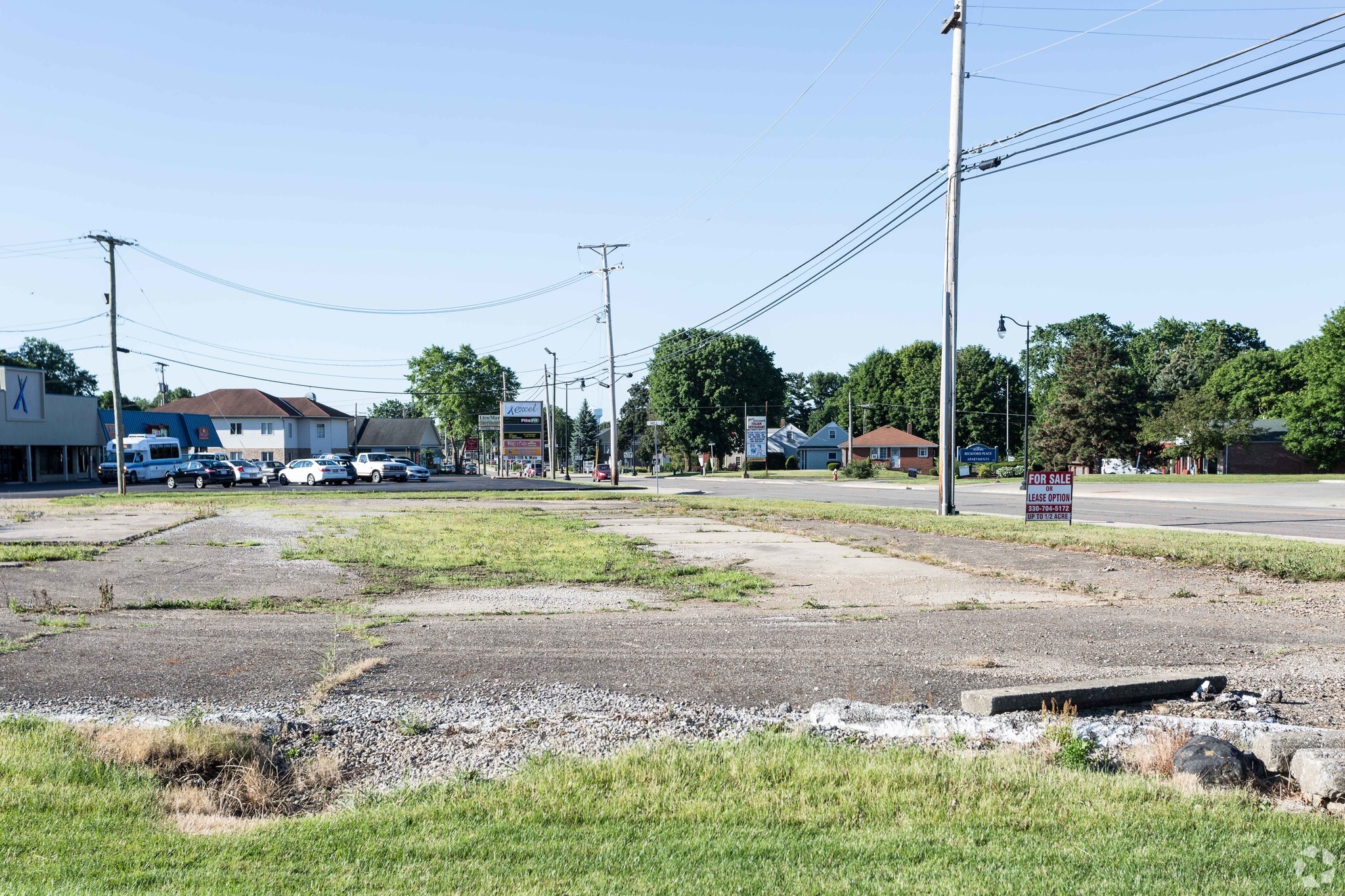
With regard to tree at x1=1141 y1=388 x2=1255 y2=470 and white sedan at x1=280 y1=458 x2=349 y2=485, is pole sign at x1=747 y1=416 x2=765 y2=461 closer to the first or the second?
→ tree at x1=1141 y1=388 x2=1255 y2=470

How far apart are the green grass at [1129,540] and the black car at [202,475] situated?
1427 inches

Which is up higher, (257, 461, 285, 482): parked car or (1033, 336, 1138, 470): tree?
(1033, 336, 1138, 470): tree

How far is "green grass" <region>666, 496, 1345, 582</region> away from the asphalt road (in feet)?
9.44

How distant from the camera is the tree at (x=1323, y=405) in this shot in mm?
67188

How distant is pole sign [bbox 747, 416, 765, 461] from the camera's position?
266 feet

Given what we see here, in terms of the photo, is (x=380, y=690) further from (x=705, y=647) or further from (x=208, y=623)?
(x=208, y=623)

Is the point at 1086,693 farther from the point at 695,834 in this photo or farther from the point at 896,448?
the point at 896,448

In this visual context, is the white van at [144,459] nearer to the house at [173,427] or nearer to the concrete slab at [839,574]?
the house at [173,427]

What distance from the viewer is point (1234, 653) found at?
9164 millimetres

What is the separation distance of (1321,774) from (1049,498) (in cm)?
1843

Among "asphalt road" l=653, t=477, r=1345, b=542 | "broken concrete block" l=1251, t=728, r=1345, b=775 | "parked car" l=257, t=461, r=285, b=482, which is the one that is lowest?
"asphalt road" l=653, t=477, r=1345, b=542

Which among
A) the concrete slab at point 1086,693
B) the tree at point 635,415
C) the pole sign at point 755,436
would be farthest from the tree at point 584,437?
the concrete slab at point 1086,693

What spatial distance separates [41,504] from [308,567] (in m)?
23.6

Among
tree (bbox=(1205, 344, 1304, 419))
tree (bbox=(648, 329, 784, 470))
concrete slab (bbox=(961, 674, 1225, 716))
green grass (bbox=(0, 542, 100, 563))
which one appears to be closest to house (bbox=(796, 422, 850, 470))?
tree (bbox=(648, 329, 784, 470))
